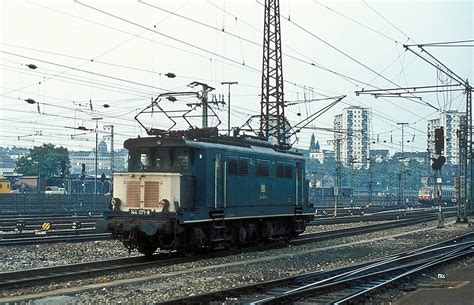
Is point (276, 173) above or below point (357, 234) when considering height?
above

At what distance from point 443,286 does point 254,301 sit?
4.95 meters

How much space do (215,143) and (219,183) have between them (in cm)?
142

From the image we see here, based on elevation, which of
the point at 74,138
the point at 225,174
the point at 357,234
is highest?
the point at 74,138

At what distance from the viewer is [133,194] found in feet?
64.8

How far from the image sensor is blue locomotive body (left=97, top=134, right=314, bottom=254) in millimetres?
19203

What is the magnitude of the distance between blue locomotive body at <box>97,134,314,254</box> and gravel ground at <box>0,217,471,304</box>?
Result: 1.17 metres

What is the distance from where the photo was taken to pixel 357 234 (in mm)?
32281

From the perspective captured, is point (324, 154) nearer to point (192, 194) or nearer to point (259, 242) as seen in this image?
point (259, 242)

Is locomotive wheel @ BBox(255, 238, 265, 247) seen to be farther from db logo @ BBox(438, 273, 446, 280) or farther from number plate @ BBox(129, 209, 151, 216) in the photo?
db logo @ BBox(438, 273, 446, 280)

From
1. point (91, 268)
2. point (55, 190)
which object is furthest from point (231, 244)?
point (55, 190)

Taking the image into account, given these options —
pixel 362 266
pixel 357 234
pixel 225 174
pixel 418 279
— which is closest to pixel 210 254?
pixel 225 174

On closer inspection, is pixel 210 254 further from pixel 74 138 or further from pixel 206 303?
pixel 74 138

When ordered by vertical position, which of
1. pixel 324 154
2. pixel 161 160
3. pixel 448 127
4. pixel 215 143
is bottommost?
pixel 161 160

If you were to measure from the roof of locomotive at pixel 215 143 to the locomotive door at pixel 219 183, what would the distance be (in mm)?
551
